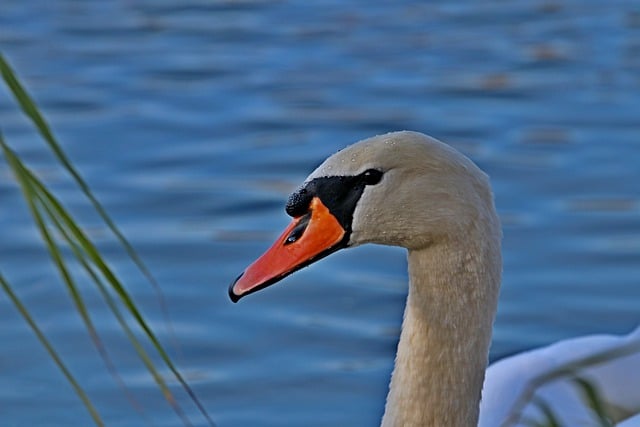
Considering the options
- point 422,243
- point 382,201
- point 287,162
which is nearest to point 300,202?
point 382,201

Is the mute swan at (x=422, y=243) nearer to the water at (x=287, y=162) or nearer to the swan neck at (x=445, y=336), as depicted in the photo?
the swan neck at (x=445, y=336)

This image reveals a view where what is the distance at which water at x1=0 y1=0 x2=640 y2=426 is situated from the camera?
19.1ft

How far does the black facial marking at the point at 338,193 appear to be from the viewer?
10.8 ft

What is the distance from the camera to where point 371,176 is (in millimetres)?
3355

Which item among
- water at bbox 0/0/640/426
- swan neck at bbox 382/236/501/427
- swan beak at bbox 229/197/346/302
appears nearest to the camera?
swan beak at bbox 229/197/346/302

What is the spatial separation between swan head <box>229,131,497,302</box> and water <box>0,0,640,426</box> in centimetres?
209

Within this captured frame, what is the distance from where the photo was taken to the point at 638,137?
8.00 metres

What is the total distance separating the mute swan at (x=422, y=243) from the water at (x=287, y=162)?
185cm

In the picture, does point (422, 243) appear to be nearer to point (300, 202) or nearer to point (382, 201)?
point (382, 201)

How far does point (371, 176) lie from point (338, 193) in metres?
0.09

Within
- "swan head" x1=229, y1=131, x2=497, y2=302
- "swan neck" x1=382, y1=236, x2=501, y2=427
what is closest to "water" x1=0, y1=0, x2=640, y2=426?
"swan neck" x1=382, y1=236, x2=501, y2=427

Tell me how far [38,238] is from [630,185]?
266 cm

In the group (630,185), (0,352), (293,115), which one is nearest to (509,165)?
(630,185)

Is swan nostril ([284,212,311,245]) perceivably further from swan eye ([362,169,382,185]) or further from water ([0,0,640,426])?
water ([0,0,640,426])
